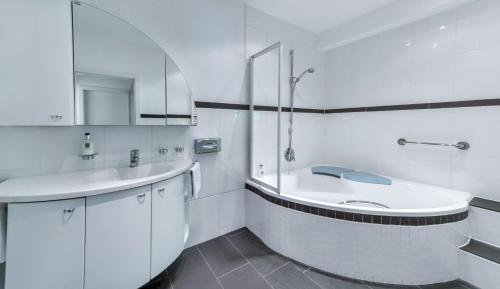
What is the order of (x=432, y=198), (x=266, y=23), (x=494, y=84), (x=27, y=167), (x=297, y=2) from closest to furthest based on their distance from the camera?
(x=27, y=167) < (x=494, y=84) < (x=432, y=198) < (x=297, y=2) < (x=266, y=23)

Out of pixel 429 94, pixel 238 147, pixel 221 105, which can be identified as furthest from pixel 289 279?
pixel 429 94

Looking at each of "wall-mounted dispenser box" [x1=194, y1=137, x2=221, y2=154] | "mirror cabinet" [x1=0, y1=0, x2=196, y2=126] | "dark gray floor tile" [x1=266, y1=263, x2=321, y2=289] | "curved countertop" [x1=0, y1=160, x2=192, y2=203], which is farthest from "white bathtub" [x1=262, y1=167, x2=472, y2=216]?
"mirror cabinet" [x1=0, y1=0, x2=196, y2=126]

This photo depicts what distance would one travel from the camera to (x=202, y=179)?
1.93 meters

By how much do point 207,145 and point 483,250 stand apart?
2.26 meters

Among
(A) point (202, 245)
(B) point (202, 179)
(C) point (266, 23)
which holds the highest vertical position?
(C) point (266, 23)

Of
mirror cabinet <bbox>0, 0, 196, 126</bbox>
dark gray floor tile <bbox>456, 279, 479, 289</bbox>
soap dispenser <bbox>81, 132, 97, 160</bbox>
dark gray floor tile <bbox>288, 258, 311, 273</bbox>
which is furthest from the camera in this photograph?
dark gray floor tile <bbox>288, 258, 311, 273</bbox>

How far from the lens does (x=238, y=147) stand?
7.06 ft

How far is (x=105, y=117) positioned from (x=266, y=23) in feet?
6.18

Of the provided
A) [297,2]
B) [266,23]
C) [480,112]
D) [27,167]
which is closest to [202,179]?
[27,167]

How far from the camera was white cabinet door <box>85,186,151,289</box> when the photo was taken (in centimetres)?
107

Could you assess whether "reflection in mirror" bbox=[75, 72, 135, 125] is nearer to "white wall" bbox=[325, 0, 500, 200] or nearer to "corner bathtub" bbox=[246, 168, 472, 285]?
"corner bathtub" bbox=[246, 168, 472, 285]

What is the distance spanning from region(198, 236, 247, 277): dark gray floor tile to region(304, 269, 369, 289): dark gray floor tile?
0.56 metres

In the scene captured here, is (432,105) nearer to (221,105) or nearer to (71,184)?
(221,105)

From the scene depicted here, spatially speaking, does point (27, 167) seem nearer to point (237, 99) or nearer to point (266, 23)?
point (237, 99)
